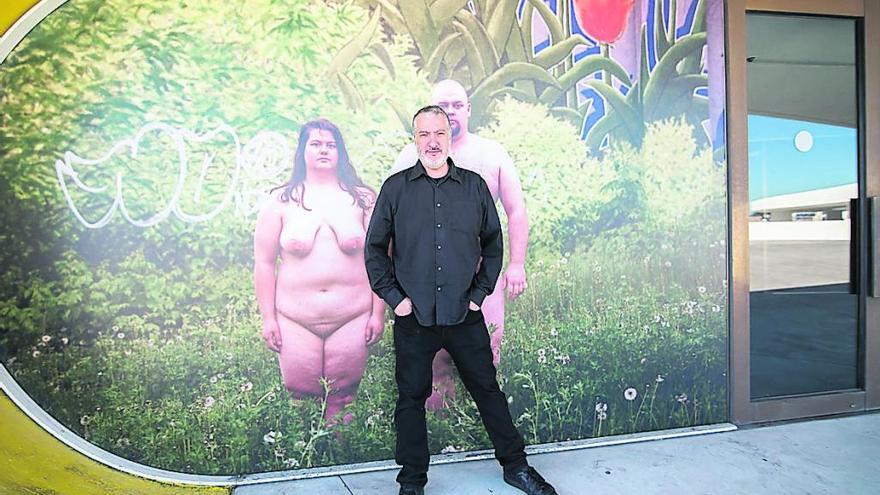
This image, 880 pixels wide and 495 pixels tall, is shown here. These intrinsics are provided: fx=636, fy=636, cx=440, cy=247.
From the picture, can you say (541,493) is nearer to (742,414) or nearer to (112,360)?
(742,414)

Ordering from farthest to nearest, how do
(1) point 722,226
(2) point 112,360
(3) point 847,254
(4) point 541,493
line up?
(3) point 847,254, (1) point 722,226, (2) point 112,360, (4) point 541,493

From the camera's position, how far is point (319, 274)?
3180 mm

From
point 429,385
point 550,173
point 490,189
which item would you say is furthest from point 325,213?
point 550,173

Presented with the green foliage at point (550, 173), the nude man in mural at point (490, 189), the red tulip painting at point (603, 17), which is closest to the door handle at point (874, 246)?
the green foliage at point (550, 173)

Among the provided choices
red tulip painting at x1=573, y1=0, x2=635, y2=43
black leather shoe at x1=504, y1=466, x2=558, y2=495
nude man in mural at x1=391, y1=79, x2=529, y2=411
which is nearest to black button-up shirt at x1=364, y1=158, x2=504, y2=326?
nude man in mural at x1=391, y1=79, x2=529, y2=411

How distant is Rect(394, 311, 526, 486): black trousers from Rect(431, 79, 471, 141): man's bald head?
0.99 m

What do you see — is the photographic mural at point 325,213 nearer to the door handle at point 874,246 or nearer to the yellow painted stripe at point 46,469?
the yellow painted stripe at point 46,469

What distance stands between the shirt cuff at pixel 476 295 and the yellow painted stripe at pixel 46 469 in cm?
146

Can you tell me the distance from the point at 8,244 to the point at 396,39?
2069 millimetres

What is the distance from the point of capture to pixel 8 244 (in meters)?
2.93


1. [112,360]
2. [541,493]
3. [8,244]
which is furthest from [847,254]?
[8,244]

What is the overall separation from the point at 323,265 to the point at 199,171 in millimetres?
743

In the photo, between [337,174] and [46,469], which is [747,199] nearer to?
[337,174]

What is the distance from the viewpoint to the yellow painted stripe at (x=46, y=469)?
115 inches
